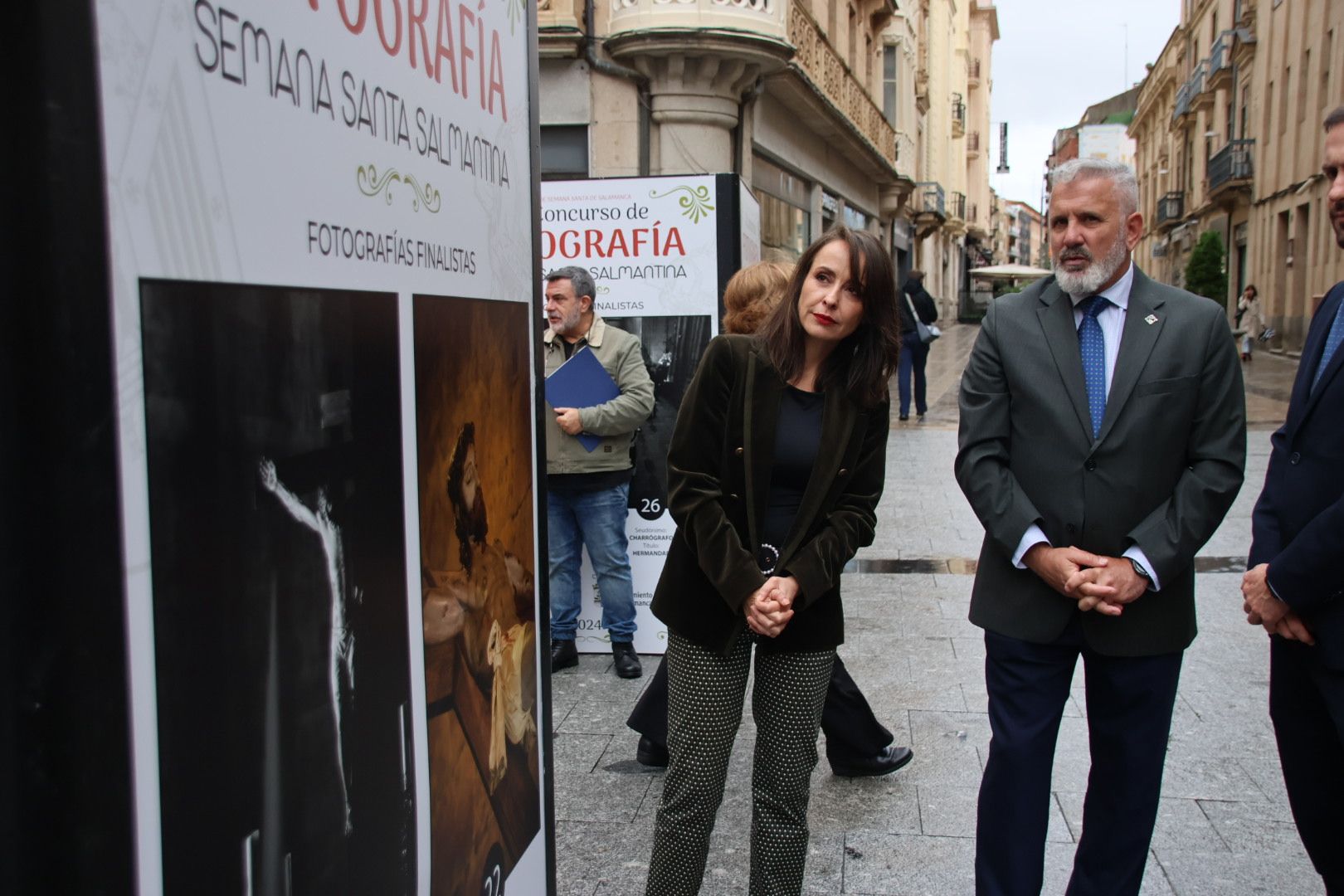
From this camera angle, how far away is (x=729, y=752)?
2.92 m

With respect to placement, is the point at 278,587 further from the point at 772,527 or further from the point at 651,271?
the point at 651,271

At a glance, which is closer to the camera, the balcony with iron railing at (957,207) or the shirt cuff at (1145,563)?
the shirt cuff at (1145,563)

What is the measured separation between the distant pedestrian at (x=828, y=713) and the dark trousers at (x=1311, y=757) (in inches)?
61.1

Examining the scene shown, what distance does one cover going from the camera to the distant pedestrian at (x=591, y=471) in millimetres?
5320

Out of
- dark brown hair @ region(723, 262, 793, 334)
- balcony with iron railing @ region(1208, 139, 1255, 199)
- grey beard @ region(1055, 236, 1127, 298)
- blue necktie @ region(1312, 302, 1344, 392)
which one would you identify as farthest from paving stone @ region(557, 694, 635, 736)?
balcony with iron railing @ region(1208, 139, 1255, 199)

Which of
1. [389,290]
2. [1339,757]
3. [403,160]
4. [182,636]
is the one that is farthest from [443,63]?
[1339,757]

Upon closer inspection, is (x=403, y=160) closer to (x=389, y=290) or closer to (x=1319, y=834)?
(x=389, y=290)

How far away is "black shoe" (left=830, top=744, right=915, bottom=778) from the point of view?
4250 millimetres

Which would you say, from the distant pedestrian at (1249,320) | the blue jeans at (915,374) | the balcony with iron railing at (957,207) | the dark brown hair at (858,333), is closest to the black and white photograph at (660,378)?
the dark brown hair at (858,333)

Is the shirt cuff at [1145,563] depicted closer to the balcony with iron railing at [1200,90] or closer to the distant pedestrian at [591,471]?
the distant pedestrian at [591,471]

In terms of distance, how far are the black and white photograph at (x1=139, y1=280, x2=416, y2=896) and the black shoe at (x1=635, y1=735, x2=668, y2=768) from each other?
262cm

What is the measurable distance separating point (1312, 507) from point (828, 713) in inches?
74.8

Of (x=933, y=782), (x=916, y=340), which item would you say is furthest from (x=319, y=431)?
(x=916, y=340)

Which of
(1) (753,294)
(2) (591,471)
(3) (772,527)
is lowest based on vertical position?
(2) (591,471)
